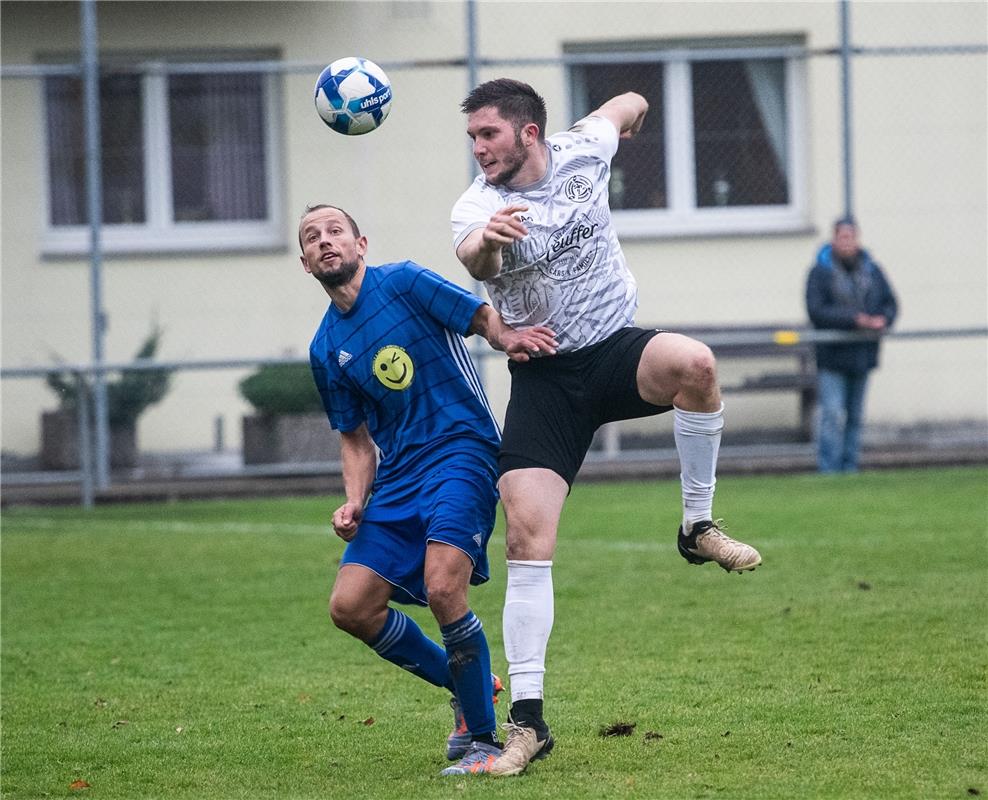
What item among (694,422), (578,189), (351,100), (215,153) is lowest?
(694,422)

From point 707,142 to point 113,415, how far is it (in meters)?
6.27

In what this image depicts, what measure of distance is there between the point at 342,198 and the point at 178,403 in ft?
8.97

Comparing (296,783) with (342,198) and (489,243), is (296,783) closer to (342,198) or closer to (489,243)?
(489,243)

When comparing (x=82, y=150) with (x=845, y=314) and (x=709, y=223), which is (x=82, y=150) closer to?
(x=709, y=223)

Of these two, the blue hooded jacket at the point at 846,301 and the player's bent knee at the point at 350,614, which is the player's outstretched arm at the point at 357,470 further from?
the blue hooded jacket at the point at 846,301

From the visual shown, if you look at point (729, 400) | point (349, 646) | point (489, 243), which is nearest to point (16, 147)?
point (729, 400)

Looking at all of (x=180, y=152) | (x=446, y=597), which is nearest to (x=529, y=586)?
(x=446, y=597)

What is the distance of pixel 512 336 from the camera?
18.6 feet

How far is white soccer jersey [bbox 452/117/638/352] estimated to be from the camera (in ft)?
19.0

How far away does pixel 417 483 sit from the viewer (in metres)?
5.79

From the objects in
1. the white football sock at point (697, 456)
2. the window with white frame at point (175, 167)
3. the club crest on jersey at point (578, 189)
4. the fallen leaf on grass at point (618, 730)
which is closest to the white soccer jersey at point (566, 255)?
the club crest on jersey at point (578, 189)

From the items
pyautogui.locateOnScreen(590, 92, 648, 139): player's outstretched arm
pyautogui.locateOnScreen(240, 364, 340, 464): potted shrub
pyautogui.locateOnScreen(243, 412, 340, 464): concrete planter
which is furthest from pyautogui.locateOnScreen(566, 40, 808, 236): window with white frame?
pyautogui.locateOnScreen(590, 92, 648, 139): player's outstretched arm

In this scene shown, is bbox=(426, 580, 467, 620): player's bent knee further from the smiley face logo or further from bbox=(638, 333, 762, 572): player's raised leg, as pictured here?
bbox=(638, 333, 762, 572): player's raised leg

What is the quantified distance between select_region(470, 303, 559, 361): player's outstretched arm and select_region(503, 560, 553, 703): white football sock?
2.33 feet
